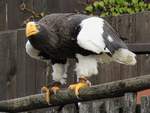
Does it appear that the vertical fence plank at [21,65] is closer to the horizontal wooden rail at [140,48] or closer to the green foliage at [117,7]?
the green foliage at [117,7]

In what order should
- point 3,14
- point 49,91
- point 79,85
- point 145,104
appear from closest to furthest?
1. point 145,104
2. point 79,85
3. point 49,91
4. point 3,14

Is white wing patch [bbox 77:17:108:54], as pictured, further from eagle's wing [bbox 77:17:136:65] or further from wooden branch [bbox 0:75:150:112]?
wooden branch [bbox 0:75:150:112]

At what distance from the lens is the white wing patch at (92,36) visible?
5.57 metres

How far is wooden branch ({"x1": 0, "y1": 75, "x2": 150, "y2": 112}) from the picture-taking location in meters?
4.88

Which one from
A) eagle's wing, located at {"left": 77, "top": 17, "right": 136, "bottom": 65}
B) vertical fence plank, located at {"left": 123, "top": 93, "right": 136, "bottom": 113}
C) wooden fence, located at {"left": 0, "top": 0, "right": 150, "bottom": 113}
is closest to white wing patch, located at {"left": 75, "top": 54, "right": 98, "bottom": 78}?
eagle's wing, located at {"left": 77, "top": 17, "right": 136, "bottom": 65}

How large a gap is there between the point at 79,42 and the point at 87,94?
0.46m

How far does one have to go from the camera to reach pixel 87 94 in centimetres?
530

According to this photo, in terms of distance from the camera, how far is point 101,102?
5.24 m

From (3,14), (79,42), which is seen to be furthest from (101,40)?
(3,14)

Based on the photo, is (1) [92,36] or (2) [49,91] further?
(2) [49,91]

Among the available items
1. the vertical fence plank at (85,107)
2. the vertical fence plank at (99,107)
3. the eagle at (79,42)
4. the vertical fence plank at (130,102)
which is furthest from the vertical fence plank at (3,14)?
the vertical fence plank at (130,102)

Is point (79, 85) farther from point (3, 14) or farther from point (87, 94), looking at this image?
point (3, 14)

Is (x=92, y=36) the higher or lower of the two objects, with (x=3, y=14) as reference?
higher

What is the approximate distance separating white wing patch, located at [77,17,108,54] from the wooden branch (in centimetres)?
36
